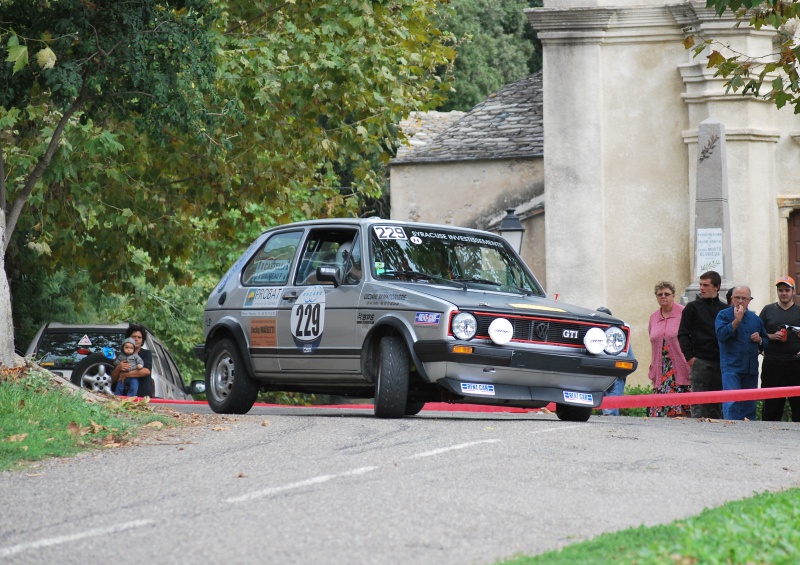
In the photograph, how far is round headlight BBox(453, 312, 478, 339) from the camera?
38.6 ft

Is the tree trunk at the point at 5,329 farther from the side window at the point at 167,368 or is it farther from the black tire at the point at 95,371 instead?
the side window at the point at 167,368

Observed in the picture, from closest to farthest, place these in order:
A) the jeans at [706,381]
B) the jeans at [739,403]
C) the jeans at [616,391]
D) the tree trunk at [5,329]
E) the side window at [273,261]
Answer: the tree trunk at [5,329] → the side window at [273,261] → the jeans at [739,403] → the jeans at [706,381] → the jeans at [616,391]

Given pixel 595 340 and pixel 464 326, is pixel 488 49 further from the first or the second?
pixel 464 326

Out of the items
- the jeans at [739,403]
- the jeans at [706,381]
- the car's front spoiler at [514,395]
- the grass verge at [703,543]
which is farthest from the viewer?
the jeans at [706,381]

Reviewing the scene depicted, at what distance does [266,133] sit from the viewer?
1986 cm

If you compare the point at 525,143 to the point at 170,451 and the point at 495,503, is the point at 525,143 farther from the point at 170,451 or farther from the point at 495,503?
the point at 495,503

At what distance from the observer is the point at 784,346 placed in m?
15.7

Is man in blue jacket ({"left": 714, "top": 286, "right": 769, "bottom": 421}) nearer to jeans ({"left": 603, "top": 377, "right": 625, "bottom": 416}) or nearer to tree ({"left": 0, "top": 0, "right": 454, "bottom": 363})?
jeans ({"left": 603, "top": 377, "right": 625, "bottom": 416})

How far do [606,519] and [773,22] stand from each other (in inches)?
355

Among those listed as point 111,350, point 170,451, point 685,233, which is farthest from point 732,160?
point 170,451

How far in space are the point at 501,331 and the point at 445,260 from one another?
4.33ft

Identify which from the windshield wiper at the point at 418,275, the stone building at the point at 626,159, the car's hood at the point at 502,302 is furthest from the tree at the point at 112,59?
the stone building at the point at 626,159

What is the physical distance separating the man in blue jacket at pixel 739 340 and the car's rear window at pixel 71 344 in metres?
7.44

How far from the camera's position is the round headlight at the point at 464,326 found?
11758mm
